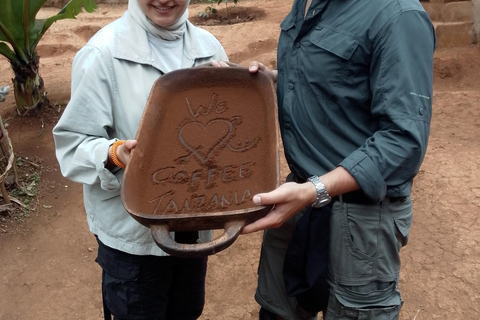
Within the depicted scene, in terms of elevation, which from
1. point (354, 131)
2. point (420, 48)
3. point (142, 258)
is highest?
point (420, 48)

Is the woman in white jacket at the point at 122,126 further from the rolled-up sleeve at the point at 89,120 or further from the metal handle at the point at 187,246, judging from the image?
the metal handle at the point at 187,246

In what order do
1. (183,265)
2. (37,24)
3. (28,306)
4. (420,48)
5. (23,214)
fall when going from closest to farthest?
(420,48)
(183,265)
(28,306)
(23,214)
(37,24)

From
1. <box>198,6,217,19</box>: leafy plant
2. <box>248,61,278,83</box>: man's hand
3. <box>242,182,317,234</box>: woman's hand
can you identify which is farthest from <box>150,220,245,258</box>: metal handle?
<box>198,6,217,19</box>: leafy plant

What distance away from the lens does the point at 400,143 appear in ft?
4.19

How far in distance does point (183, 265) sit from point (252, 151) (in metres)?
0.48

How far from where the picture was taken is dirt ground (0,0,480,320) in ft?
8.42

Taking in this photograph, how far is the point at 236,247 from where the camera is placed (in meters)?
2.96

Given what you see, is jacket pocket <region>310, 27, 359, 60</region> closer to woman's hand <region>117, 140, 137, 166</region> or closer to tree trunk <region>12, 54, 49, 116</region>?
woman's hand <region>117, 140, 137, 166</region>

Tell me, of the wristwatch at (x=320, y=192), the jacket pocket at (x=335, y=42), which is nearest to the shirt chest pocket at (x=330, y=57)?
the jacket pocket at (x=335, y=42)

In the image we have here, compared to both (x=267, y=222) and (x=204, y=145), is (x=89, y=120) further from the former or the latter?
(x=267, y=222)

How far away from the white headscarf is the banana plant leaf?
2201 millimetres

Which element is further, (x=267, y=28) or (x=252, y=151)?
(x=267, y=28)

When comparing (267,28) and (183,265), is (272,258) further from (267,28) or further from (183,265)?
(267,28)

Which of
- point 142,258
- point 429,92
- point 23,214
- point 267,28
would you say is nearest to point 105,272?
point 142,258
